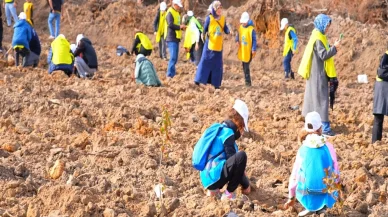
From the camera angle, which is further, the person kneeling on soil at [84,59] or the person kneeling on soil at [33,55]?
the person kneeling on soil at [33,55]

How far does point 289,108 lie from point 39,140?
418cm

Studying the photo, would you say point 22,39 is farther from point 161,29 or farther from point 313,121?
point 313,121

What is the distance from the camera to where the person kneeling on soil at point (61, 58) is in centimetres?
1180

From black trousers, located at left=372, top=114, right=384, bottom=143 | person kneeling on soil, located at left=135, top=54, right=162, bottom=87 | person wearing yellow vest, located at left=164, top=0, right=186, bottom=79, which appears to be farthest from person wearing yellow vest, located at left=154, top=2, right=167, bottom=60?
black trousers, located at left=372, top=114, right=384, bottom=143

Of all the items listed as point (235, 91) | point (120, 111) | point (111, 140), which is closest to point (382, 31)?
point (235, 91)

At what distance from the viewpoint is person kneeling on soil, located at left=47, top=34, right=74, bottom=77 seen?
38.7ft

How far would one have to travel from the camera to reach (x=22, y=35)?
12430 millimetres

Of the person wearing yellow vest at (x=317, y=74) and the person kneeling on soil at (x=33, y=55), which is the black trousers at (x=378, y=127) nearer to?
the person wearing yellow vest at (x=317, y=74)

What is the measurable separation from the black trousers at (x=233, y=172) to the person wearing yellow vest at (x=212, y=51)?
221 inches

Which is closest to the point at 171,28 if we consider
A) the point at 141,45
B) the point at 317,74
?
the point at 141,45

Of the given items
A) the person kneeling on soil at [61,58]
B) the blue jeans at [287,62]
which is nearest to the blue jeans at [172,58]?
the person kneeling on soil at [61,58]

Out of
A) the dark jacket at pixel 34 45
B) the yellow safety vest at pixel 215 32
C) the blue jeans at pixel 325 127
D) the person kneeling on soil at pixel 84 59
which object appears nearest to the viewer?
the blue jeans at pixel 325 127

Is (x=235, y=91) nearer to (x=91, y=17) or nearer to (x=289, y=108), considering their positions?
(x=289, y=108)

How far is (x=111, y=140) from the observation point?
7.73m
